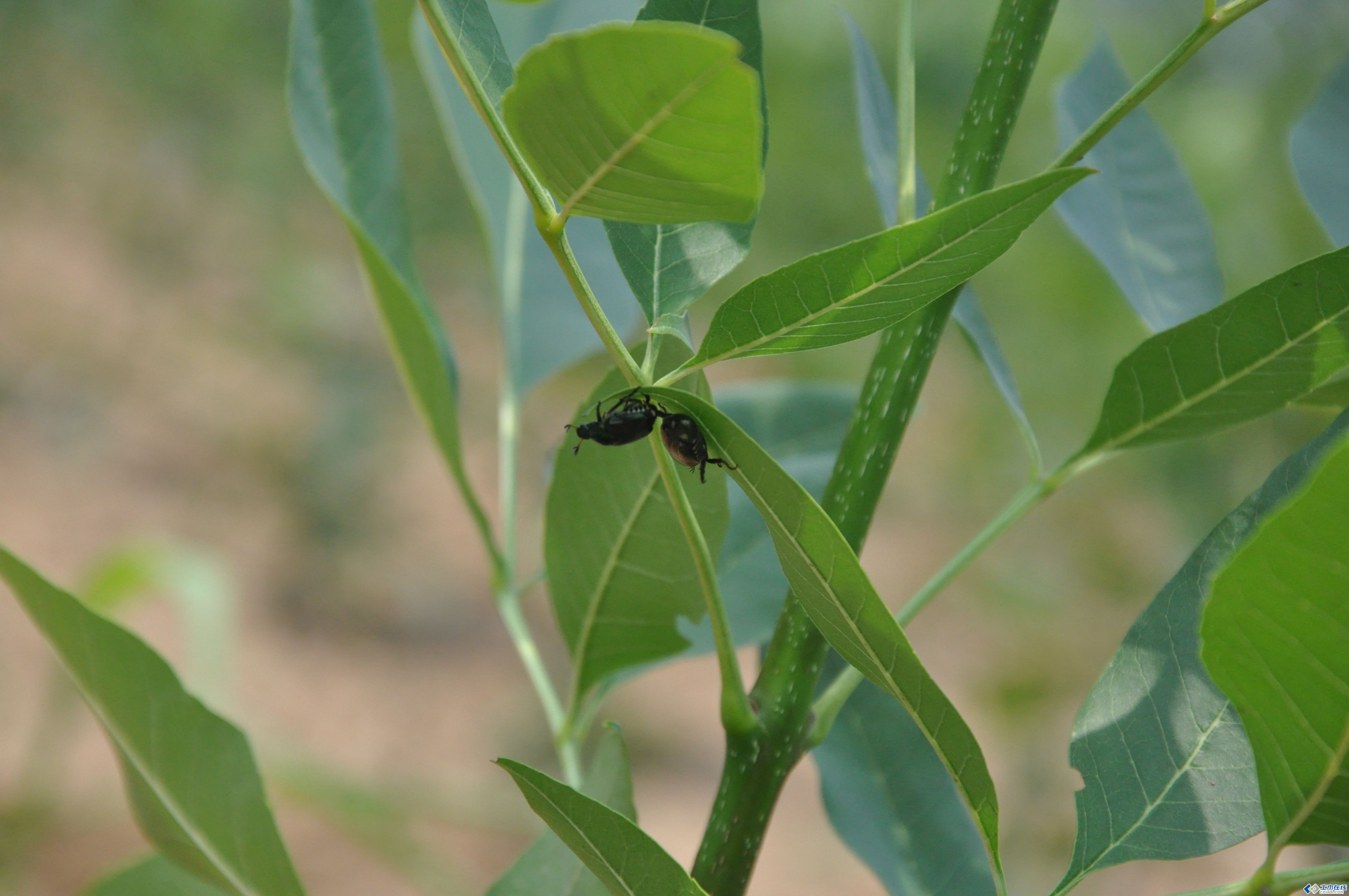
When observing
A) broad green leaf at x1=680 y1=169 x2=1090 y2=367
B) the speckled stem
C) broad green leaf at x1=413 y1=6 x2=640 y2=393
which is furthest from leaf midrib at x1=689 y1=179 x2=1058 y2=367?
broad green leaf at x1=413 y1=6 x2=640 y2=393

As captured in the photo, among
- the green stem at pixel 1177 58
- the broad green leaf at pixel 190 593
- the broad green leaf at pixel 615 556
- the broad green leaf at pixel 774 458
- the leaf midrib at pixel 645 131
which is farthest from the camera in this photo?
the broad green leaf at pixel 190 593

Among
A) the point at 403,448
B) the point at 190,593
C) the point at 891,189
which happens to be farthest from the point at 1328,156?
the point at 403,448

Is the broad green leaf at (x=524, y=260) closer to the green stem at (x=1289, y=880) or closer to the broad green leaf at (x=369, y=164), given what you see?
the broad green leaf at (x=369, y=164)

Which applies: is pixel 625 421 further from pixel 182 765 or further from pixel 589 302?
pixel 182 765

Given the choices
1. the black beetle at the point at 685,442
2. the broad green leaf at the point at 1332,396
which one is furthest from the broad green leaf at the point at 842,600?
the broad green leaf at the point at 1332,396

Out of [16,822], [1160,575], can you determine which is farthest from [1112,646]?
[16,822]

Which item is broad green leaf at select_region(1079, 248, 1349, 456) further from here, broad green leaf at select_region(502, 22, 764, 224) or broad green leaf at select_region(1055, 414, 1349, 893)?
broad green leaf at select_region(502, 22, 764, 224)
